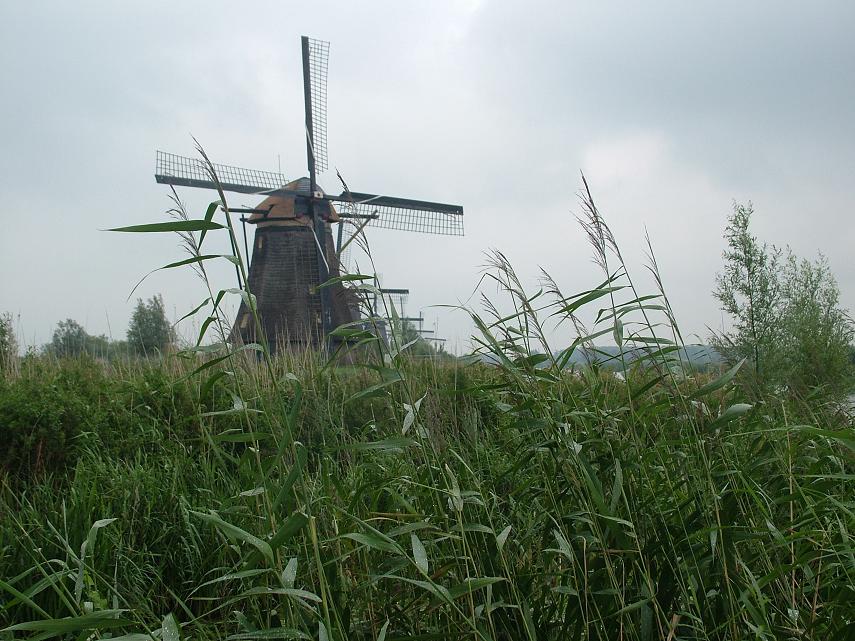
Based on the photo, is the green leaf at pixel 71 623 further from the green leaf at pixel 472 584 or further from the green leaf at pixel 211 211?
the green leaf at pixel 211 211

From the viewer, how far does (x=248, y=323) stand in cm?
1792

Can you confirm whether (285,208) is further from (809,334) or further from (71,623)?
(71,623)

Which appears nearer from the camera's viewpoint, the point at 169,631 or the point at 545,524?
the point at 169,631

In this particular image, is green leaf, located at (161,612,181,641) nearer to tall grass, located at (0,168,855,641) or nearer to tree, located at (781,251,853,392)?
tall grass, located at (0,168,855,641)

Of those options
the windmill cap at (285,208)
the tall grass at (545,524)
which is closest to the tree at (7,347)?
the tall grass at (545,524)

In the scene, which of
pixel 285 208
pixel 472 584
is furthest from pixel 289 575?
pixel 285 208

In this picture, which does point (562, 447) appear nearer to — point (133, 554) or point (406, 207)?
point (133, 554)

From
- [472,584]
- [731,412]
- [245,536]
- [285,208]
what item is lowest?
[472,584]

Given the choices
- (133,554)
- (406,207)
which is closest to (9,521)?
(133,554)

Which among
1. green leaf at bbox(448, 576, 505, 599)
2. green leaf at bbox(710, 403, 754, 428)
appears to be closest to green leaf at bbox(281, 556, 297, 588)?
green leaf at bbox(448, 576, 505, 599)

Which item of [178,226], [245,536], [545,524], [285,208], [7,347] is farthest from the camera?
[285,208]

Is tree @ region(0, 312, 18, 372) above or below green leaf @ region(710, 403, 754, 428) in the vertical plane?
above

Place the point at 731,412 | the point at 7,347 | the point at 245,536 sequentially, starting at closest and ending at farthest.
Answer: the point at 245,536, the point at 731,412, the point at 7,347

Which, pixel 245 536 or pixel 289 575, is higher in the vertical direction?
pixel 245 536
